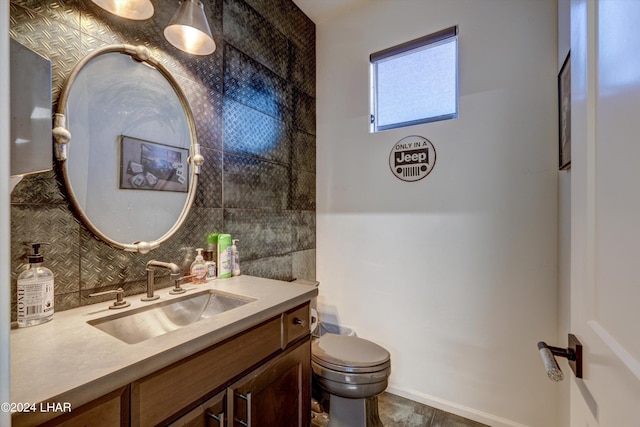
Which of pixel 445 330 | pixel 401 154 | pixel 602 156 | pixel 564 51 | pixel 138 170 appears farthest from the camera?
pixel 401 154

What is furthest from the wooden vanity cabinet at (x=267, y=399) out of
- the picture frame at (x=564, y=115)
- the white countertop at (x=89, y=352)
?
the picture frame at (x=564, y=115)

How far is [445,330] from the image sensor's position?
176cm

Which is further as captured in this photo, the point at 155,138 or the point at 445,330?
the point at 445,330

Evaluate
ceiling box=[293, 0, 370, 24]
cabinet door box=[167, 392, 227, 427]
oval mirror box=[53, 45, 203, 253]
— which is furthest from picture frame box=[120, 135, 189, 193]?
ceiling box=[293, 0, 370, 24]

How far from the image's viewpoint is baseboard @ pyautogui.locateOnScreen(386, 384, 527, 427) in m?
1.60

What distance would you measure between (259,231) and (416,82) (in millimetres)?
1502

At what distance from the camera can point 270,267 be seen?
6.05 feet

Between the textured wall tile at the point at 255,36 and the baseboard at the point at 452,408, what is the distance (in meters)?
2.38

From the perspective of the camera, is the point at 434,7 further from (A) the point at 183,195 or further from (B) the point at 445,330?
(B) the point at 445,330

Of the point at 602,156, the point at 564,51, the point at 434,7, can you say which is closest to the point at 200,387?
the point at 602,156

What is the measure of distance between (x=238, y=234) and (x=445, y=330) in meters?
1.44

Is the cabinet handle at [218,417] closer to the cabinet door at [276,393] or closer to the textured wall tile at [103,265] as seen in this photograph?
the cabinet door at [276,393]

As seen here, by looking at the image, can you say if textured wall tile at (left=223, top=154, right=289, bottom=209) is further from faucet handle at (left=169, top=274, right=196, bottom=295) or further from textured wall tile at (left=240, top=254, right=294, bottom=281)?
faucet handle at (left=169, top=274, right=196, bottom=295)

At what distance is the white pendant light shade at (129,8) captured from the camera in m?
1.00
